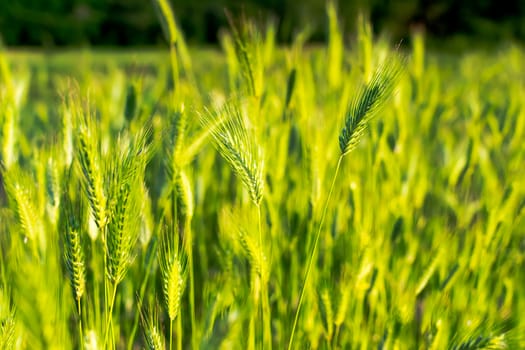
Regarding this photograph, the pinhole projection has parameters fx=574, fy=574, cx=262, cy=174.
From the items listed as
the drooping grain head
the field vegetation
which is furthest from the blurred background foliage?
the drooping grain head

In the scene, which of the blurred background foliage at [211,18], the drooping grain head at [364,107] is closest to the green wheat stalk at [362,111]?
the drooping grain head at [364,107]

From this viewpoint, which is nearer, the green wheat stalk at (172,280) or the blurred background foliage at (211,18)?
the green wheat stalk at (172,280)

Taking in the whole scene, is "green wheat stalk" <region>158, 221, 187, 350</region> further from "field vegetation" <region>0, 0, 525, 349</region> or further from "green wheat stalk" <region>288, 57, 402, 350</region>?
"green wheat stalk" <region>288, 57, 402, 350</region>

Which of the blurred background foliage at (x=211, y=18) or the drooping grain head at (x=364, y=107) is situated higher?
the blurred background foliage at (x=211, y=18)

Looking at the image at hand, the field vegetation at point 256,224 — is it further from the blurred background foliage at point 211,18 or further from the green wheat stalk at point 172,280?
the blurred background foliage at point 211,18

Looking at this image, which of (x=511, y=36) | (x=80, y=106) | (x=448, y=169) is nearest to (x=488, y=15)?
(x=511, y=36)

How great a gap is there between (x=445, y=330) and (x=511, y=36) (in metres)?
9.90

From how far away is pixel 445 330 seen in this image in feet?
2.26

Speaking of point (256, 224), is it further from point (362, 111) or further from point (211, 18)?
point (211, 18)

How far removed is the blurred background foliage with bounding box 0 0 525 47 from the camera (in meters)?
10.1

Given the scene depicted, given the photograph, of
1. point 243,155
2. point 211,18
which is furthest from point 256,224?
point 211,18

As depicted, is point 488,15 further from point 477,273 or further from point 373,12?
point 477,273

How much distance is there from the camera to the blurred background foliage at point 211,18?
10086 mm

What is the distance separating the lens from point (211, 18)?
11961mm
